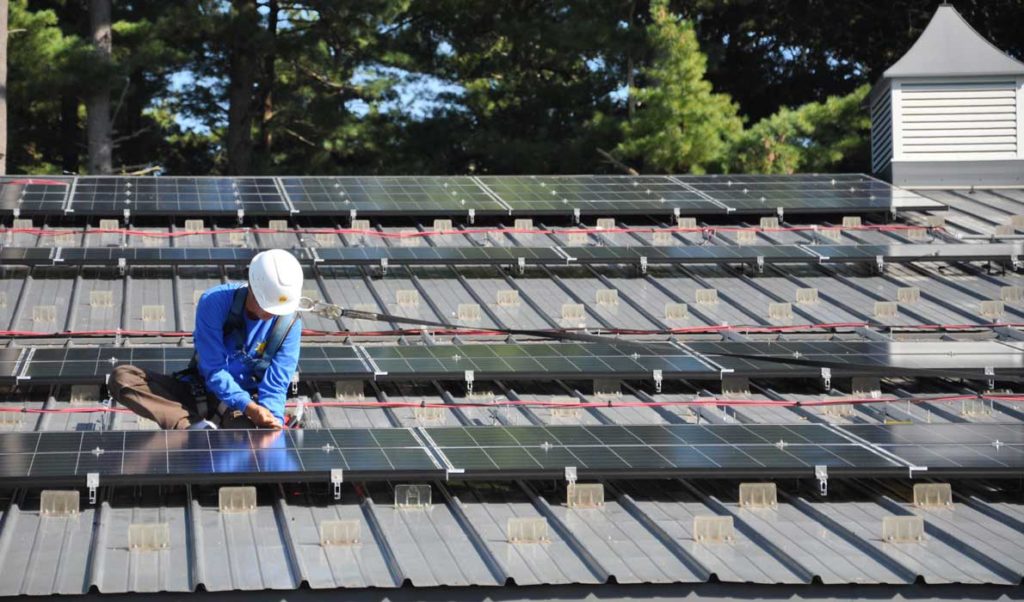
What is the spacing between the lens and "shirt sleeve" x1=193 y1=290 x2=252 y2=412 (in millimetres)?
12734

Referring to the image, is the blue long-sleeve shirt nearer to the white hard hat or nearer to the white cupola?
the white hard hat

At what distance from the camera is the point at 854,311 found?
19.1 metres

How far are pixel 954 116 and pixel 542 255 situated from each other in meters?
9.55

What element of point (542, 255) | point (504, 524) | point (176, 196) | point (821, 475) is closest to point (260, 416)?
point (504, 524)

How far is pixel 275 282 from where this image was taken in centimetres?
1254

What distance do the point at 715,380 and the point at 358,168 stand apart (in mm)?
29023

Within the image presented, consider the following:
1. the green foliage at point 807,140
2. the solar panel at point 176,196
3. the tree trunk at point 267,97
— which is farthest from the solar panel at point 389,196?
the tree trunk at point 267,97

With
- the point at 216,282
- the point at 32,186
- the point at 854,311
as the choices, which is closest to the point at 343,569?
the point at 216,282

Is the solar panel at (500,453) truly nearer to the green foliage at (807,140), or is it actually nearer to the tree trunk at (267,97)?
the green foliage at (807,140)

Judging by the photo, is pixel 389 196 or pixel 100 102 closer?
pixel 389 196

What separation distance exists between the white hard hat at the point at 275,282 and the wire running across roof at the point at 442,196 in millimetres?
9167

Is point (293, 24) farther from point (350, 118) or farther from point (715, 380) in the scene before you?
point (715, 380)

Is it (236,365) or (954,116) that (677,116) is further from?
(236,365)

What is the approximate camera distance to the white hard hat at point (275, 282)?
1252 cm
